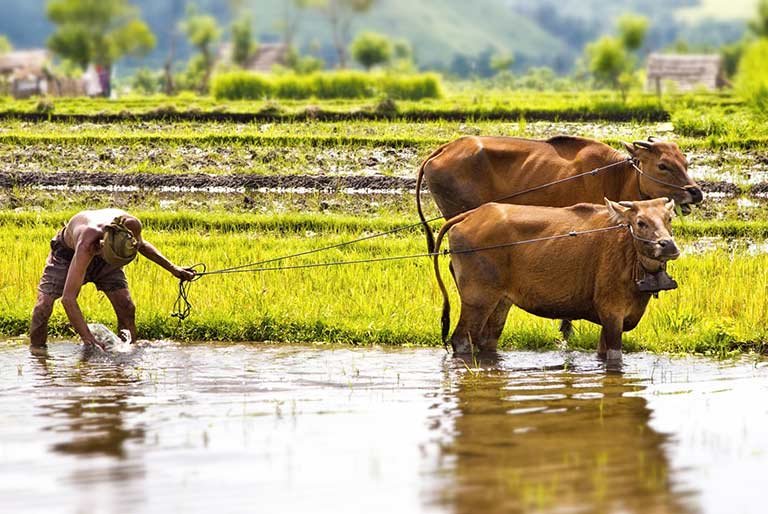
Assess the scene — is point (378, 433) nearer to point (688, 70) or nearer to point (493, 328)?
point (493, 328)

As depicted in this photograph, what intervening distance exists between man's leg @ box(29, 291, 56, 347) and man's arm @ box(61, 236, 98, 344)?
563 mm

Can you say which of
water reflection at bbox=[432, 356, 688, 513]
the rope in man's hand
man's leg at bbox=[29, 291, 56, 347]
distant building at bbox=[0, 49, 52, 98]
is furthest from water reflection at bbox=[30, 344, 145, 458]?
distant building at bbox=[0, 49, 52, 98]

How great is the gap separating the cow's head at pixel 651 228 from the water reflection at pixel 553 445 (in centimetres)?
73

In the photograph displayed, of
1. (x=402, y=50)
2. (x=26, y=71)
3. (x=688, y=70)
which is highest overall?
(x=402, y=50)

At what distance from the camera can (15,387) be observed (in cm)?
722

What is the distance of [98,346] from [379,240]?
4.78 metres

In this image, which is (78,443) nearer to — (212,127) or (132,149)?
(132,149)

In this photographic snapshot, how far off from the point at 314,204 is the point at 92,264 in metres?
6.58

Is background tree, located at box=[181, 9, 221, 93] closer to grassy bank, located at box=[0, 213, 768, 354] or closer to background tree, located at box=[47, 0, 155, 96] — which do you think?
background tree, located at box=[47, 0, 155, 96]

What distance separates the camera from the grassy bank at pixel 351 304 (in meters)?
8.74

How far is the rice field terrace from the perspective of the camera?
9125 millimetres

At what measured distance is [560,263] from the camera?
7.71m

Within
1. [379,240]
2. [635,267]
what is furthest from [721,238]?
[635,267]

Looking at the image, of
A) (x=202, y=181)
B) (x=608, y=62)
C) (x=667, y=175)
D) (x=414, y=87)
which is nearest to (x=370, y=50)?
(x=608, y=62)
